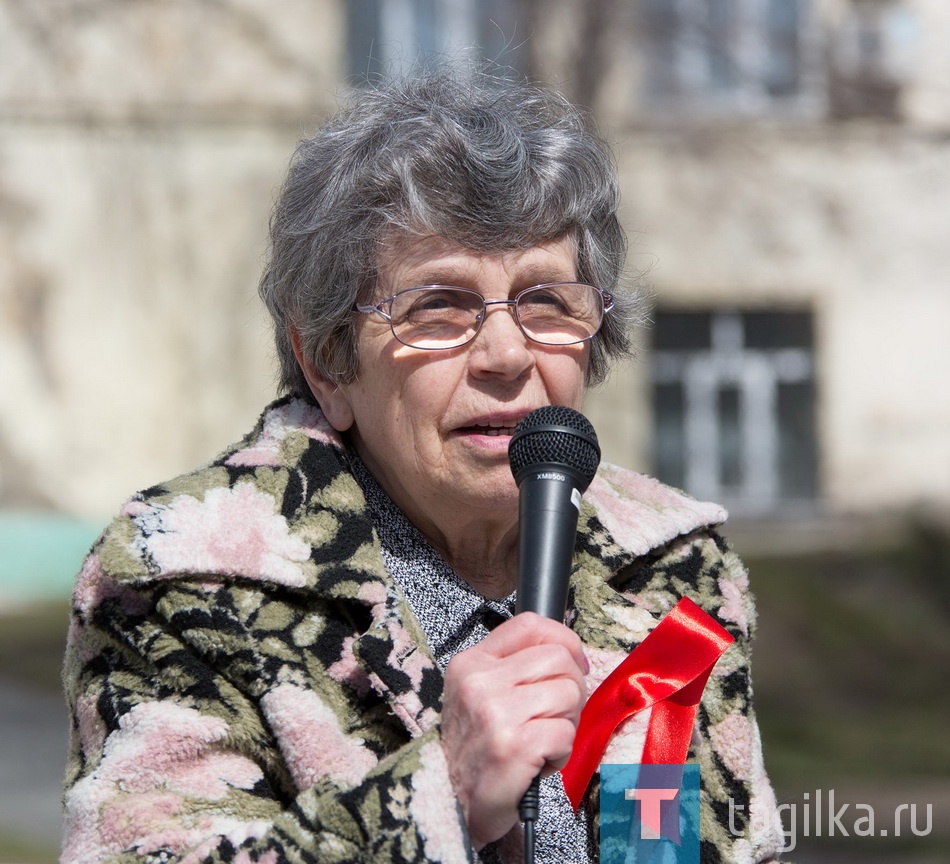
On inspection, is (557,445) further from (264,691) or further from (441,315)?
(264,691)

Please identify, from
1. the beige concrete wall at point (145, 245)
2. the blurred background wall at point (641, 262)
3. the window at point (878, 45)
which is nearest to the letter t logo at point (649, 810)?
the window at point (878, 45)

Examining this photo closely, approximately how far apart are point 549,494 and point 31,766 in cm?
624

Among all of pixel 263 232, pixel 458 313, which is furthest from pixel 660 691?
pixel 263 232

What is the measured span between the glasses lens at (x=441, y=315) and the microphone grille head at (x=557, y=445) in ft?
0.99

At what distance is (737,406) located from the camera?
48.4 feet

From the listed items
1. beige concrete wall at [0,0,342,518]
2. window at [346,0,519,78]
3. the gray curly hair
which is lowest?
beige concrete wall at [0,0,342,518]

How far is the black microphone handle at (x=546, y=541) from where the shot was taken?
1855 millimetres

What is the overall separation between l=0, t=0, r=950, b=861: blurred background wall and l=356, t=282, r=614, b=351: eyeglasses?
32.0 feet

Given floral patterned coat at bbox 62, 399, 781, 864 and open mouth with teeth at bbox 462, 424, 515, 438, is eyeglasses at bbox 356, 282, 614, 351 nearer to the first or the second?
open mouth with teeth at bbox 462, 424, 515, 438

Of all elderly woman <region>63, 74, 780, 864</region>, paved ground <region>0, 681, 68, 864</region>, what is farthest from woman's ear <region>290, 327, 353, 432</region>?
paved ground <region>0, 681, 68, 864</region>

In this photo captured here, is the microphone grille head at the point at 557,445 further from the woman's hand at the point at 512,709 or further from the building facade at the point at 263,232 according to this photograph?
the building facade at the point at 263,232

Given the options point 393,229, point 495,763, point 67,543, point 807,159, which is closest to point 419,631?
point 495,763

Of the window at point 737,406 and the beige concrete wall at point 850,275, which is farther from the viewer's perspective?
the window at point 737,406

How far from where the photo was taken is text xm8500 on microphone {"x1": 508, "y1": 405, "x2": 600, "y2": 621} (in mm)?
1859
